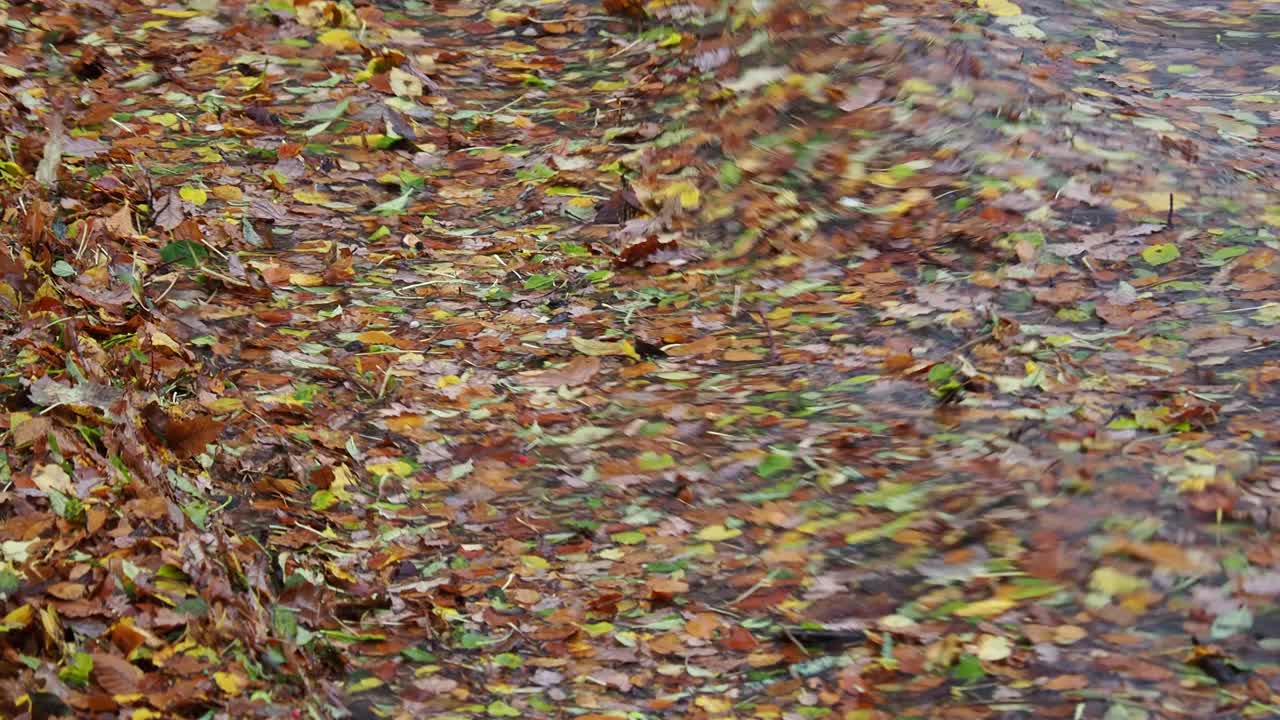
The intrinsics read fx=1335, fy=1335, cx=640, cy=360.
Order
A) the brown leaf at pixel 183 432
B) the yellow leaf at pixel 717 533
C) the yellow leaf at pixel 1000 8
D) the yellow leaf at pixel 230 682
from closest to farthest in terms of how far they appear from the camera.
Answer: the yellow leaf at pixel 230 682, the brown leaf at pixel 183 432, the yellow leaf at pixel 717 533, the yellow leaf at pixel 1000 8

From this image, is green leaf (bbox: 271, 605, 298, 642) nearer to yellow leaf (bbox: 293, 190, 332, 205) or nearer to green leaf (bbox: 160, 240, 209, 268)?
green leaf (bbox: 160, 240, 209, 268)

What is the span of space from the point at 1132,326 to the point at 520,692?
2.54 meters

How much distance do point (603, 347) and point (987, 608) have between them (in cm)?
191

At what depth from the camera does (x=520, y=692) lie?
3.35 m

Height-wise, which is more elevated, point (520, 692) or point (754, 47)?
point (754, 47)

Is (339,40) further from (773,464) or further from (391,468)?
(773,464)

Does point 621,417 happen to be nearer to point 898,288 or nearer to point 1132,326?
point 898,288

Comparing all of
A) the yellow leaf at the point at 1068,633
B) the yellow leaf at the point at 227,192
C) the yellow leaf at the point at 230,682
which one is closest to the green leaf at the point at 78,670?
the yellow leaf at the point at 230,682

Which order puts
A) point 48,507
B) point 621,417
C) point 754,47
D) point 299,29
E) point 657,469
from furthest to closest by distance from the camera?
point 299,29 → point 754,47 → point 621,417 → point 657,469 → point 48,507

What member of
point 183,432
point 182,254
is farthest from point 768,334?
point 182,254

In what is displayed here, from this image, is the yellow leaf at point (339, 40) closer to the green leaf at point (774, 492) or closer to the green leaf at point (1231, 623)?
the green leaf at point (774, 492)

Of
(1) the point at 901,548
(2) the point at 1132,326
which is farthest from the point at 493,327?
(2) the point at 1132,326

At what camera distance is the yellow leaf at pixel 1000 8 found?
639 centimetres

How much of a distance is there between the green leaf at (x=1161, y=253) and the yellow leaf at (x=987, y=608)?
198 cm
